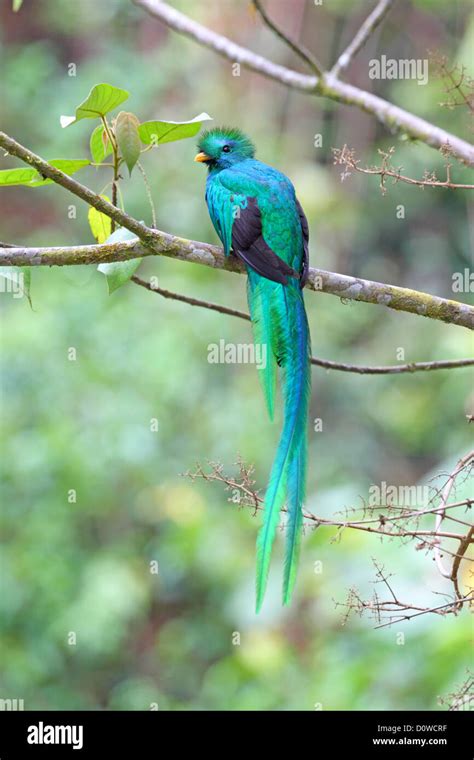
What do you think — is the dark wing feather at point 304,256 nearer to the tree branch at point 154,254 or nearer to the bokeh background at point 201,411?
the tree branch at point 154,254

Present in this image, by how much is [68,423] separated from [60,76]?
2.56m

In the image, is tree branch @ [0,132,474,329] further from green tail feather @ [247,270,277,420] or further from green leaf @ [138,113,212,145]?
green leaf @ [138,113,212,145]

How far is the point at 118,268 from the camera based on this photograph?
5.40ft

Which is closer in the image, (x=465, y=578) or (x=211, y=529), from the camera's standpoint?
(x=465, y=578)

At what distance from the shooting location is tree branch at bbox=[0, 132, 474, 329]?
150 cm

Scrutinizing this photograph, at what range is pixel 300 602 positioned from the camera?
3.84 m

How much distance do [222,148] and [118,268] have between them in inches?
28.6

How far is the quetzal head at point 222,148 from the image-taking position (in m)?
2.25

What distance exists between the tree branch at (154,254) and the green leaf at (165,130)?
18cm

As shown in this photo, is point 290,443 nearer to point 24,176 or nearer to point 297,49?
point 24,176

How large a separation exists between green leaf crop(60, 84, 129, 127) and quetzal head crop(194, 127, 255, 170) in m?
0.65

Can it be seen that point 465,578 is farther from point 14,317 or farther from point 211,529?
point 14,317

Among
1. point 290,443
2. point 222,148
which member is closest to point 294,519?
point 290,443

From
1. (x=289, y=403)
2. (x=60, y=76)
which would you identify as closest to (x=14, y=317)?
(x=60, y=76)
